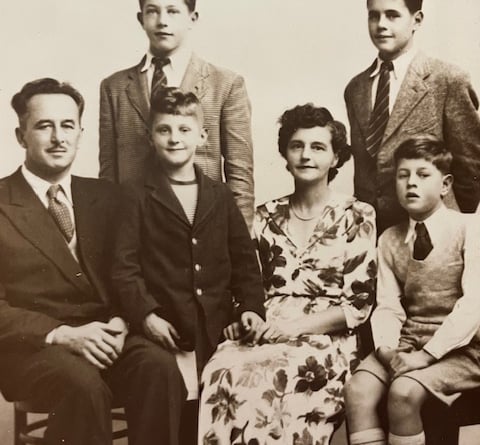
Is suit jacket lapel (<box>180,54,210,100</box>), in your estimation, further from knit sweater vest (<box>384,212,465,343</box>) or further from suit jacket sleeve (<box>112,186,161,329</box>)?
knit sweater vest (<box>384,212,465,343</box>)

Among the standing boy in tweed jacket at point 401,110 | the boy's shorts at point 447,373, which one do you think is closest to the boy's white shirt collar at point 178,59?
the standing boy in tweed jacket at point 401,110

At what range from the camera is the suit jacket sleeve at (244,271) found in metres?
2.10

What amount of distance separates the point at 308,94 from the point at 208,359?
2.89 feet

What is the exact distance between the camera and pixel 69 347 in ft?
6.53

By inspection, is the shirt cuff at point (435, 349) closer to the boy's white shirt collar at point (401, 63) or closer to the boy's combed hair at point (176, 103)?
the boy's white shirt collar at point (401, 63)

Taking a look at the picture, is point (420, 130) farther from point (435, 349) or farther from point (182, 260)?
point (182, 260)

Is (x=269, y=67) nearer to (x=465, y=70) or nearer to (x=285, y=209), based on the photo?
(x=285, y=209)

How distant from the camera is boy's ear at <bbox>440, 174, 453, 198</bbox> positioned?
215cm

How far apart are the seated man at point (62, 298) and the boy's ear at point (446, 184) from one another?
1.00 m

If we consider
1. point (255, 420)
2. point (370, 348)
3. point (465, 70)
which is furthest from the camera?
point (465, 70)

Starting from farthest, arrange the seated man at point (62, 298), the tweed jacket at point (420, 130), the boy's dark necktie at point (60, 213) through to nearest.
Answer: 1. the tweed jacket at point (420, 130)
2. the boy's dark necktie at point (60, 213)
3. the seated man at point (62, 298)

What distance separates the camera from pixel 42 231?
2039 millimetres

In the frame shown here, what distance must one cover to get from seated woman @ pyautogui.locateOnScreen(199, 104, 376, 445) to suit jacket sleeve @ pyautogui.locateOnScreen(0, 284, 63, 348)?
484 mm

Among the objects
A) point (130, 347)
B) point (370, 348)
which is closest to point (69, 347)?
point (130, 347)
